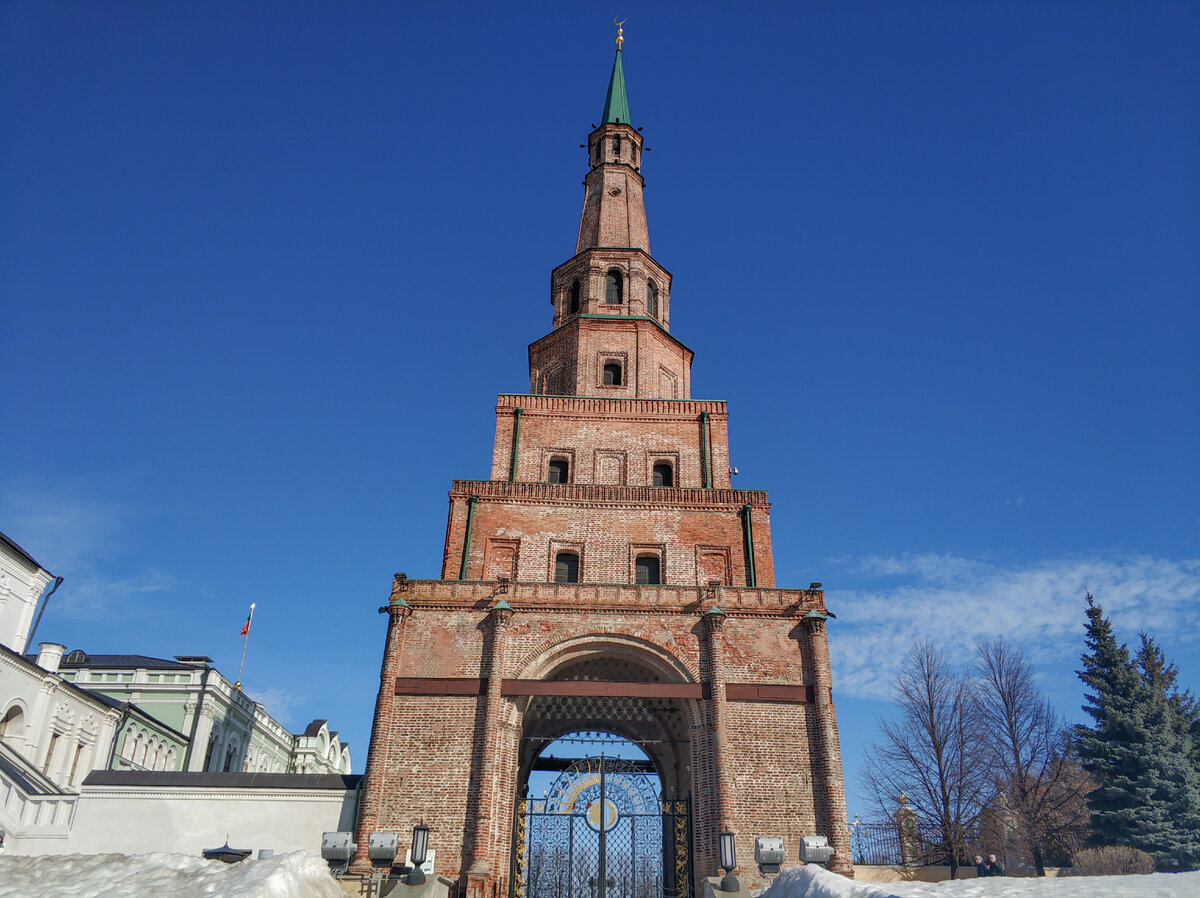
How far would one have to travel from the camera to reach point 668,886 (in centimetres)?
2245

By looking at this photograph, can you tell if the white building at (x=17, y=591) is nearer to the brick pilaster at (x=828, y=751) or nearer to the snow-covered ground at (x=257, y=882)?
the snow-covered ground at (x=257, y=882)

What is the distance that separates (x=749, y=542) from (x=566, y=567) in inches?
207

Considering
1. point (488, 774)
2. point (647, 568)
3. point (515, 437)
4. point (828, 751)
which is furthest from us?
point (515, 437)

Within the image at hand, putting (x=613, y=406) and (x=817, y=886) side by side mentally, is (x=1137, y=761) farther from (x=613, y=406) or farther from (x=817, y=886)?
(x=817, y=886)

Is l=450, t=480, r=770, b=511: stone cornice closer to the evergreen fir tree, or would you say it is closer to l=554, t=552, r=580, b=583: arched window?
l=554, t=552, r=580, b=583: arched window

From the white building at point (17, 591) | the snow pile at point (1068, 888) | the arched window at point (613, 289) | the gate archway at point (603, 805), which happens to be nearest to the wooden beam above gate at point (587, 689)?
the gate archway at point (603, 805)

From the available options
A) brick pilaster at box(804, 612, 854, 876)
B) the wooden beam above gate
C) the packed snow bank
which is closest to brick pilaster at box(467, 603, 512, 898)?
the wooden beam above gate

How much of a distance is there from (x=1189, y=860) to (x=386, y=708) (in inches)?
861

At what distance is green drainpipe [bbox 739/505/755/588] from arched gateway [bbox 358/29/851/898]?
0.30 feet

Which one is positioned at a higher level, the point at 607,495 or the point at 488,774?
the point at 607,495

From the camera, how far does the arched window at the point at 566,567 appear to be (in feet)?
78.2

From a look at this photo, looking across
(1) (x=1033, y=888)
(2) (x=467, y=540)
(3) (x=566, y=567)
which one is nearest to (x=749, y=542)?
(3) (x=566, y=567)

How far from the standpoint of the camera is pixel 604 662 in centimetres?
2234

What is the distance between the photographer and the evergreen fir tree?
23719 millimetres
